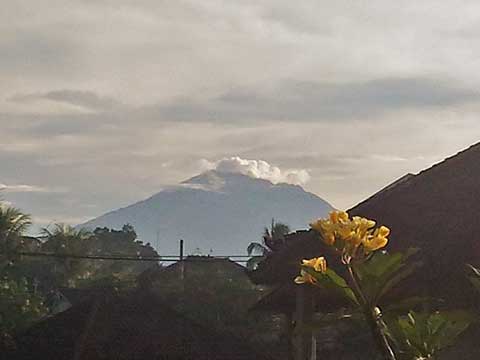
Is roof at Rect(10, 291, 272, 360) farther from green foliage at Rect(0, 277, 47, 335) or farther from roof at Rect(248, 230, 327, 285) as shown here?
green foliage at Rect(0, 277, 47, 335)

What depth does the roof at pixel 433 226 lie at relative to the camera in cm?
1076

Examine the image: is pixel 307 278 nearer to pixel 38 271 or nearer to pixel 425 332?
pixel 425 332

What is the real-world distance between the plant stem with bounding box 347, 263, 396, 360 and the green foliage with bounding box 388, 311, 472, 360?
3.7 inches

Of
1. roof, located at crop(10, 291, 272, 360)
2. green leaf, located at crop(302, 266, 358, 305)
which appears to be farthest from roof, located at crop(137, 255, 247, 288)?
green leaf, located at crop(302, 266, 358, 305)

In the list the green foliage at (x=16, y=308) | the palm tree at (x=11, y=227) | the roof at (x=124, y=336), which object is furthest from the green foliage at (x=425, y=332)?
the palm tree at (x=11, y=227)

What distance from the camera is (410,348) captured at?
11.7 ft

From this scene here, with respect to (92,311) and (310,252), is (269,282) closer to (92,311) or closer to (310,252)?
(310,252)

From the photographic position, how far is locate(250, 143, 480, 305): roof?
35.3ft

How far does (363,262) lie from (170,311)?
13514 millimetres

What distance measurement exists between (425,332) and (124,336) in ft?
42.4

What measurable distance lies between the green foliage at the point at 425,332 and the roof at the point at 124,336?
12.4m

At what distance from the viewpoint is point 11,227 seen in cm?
3822

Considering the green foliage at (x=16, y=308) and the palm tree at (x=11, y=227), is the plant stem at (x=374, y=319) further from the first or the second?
the palm tree at (x=11, y=227)

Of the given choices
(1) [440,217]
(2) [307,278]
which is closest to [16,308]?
(1) [440,217]
